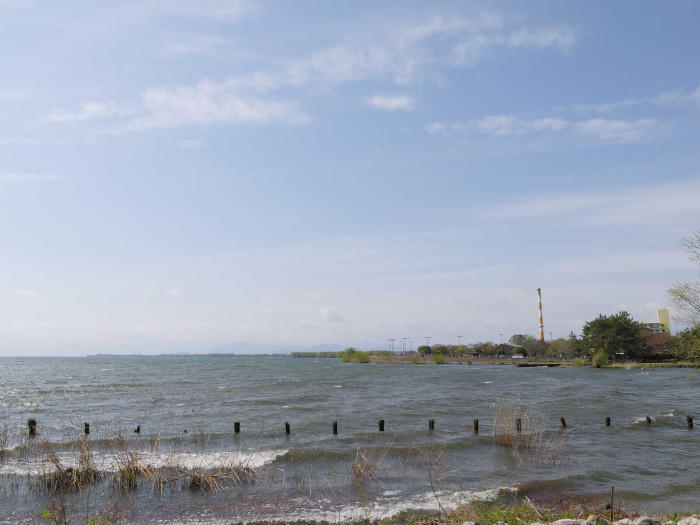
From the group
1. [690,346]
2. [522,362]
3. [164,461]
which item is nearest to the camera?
[164,461]

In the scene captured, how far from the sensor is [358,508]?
14.1 metres

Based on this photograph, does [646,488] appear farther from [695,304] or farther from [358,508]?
[695,304]

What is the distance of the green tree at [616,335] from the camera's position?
108m

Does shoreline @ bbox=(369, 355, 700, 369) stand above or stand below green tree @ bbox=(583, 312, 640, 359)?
below

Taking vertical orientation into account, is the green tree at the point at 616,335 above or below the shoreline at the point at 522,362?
above

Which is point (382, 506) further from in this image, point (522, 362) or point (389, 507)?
point (522, 362)

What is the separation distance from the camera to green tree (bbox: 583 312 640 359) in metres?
108

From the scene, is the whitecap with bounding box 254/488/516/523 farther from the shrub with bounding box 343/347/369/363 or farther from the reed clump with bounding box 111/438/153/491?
the shrub with bounding box 343/347/369/363

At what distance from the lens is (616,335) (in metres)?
108

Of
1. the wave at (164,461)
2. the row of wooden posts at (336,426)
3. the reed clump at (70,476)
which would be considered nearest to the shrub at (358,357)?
the row of wooden posts at (336,426)

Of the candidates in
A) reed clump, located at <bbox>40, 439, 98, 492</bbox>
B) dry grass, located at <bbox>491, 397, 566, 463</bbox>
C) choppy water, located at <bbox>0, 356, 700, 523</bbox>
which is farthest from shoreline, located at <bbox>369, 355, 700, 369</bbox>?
reed clump, located at <bbox>40, 439, 98, 492</bbox>

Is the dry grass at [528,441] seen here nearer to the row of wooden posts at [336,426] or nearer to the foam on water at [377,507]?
the row of wooden posts at [336,426]

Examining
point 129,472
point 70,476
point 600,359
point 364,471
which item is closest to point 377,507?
point 364,471

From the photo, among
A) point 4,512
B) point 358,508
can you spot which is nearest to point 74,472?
point 4,512
